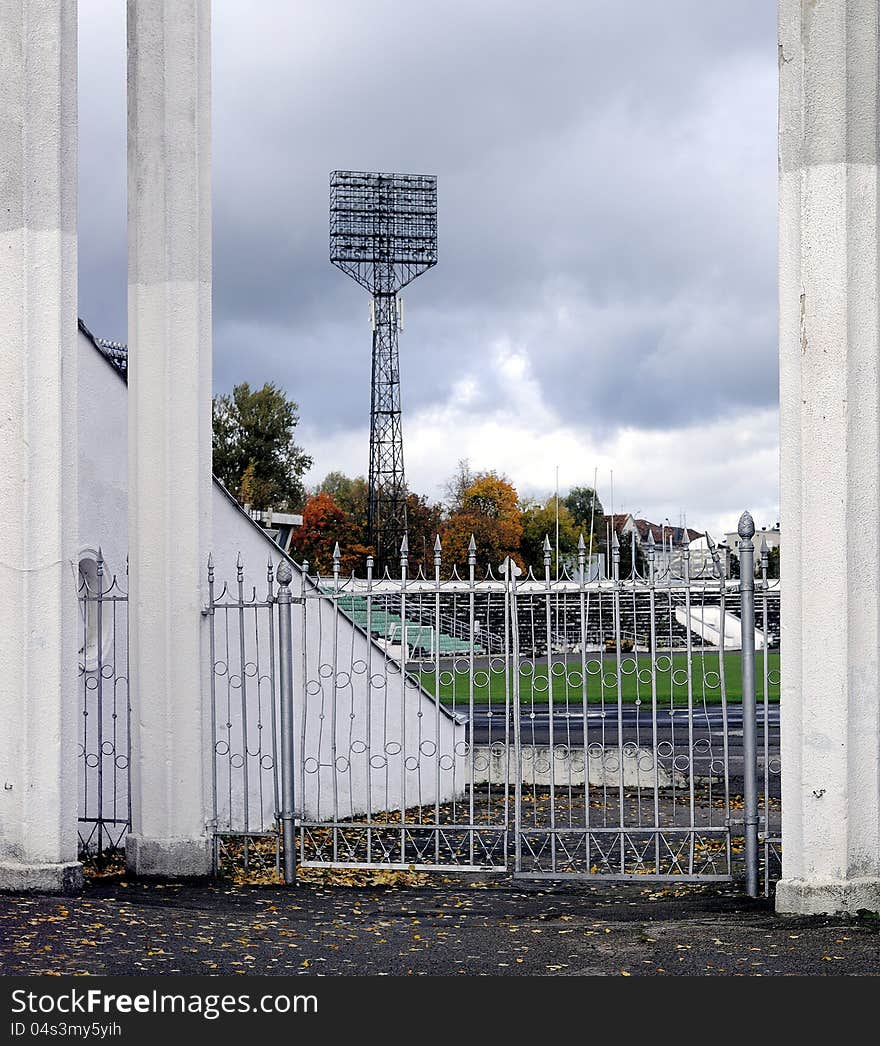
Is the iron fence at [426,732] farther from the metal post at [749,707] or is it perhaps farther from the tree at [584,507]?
the tree at [584,507]

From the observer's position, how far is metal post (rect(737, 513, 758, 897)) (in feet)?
26.9

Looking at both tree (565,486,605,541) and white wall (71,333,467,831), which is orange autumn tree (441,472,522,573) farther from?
white wall (71,333,467,831)

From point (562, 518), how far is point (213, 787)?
54774 mm

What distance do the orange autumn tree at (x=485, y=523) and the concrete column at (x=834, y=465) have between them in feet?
141

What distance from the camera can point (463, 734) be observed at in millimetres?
13969

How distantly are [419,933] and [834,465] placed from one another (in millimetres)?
3594

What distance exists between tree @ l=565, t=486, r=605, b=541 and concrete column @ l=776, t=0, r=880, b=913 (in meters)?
61.9

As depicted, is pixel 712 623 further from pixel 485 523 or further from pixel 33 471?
pixel 485 523

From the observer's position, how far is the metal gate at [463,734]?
8711mm

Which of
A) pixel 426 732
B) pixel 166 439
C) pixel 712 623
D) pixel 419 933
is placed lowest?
pixel 419 933

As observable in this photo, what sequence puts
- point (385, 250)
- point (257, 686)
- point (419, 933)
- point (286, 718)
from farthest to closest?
point (385, 250), point (257, 686), point (286, 718), point (419, 933)

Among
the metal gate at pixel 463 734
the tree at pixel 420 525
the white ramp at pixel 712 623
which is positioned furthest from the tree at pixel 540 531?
the metal gate at pixel 463 734

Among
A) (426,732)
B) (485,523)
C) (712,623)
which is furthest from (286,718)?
(485,523)

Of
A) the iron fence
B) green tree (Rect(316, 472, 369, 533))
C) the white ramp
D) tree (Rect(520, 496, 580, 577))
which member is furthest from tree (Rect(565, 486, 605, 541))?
the iron fence
